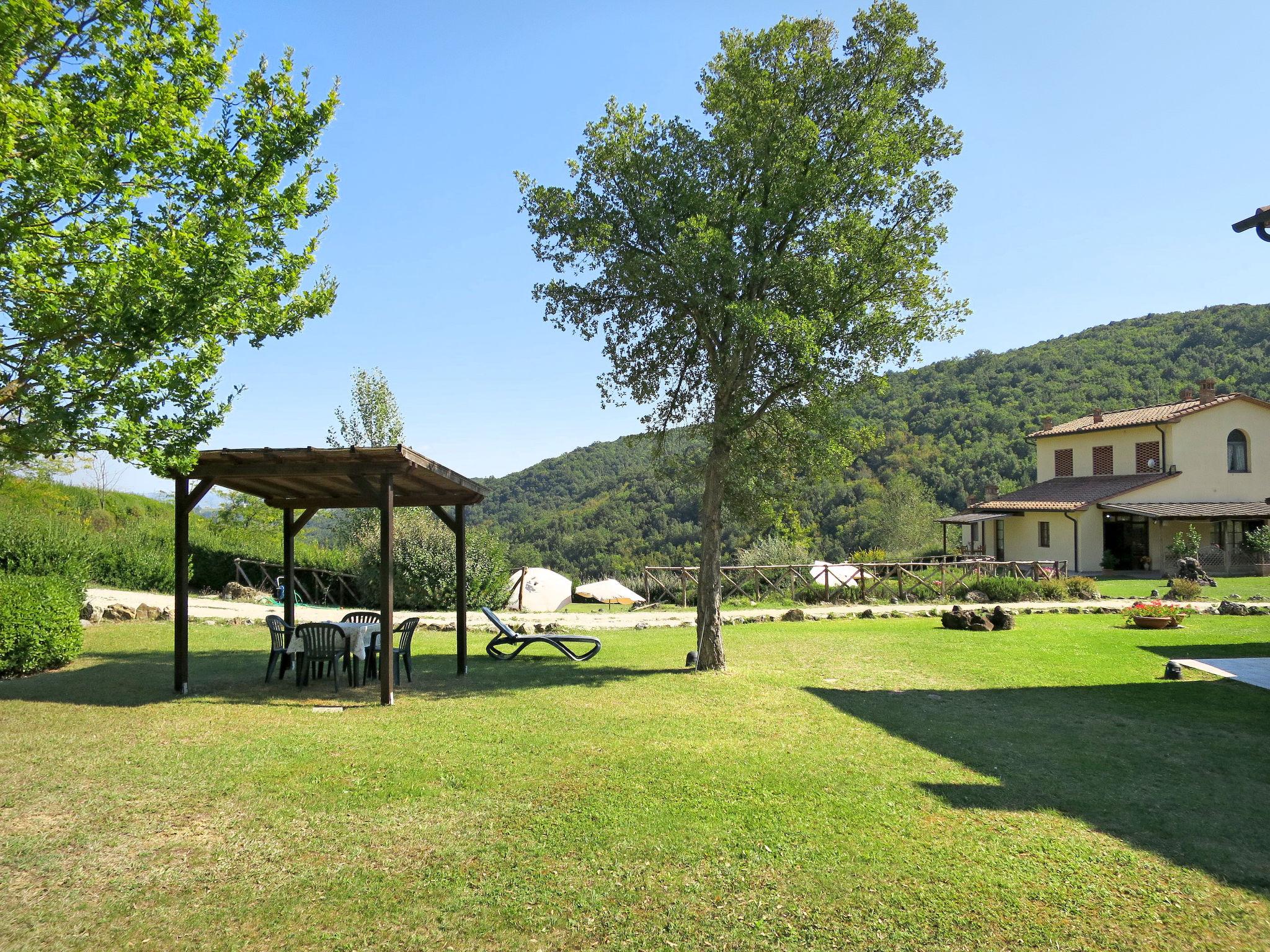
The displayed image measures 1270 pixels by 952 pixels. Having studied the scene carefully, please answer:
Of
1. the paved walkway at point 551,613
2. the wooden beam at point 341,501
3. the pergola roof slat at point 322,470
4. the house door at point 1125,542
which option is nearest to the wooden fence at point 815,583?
the paved walkway at point 551,613

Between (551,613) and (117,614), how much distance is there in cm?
888

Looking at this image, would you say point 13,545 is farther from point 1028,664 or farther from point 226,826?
point 1028,664

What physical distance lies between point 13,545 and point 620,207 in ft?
46.3

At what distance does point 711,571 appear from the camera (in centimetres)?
1093

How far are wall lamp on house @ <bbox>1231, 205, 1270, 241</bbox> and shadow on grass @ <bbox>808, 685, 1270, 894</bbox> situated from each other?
14.2ft

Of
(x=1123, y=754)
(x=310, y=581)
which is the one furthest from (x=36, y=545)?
(x=1123, y=754)

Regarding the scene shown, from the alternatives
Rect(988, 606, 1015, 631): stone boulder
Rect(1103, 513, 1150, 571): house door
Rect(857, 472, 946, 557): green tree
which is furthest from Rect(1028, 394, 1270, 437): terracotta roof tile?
Rect(988, 606, 1015, 631): stone boulder

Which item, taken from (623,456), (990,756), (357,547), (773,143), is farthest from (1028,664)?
(623,456)

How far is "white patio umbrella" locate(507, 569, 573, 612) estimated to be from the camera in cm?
2069

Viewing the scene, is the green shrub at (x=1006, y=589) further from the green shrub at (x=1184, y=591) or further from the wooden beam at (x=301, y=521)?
the wooden beam at (x=301, y=521)

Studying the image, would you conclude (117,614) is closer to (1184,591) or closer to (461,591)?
(461,591)

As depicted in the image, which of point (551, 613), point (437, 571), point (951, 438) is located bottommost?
point (551, 613)

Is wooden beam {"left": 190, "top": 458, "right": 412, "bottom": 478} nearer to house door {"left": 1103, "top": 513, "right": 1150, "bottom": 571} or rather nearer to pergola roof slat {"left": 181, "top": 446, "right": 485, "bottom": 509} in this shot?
pergola roof slat {"left": 181, "top": 446, "right": 485, "bottom": 509}

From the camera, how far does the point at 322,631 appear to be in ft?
31.0
